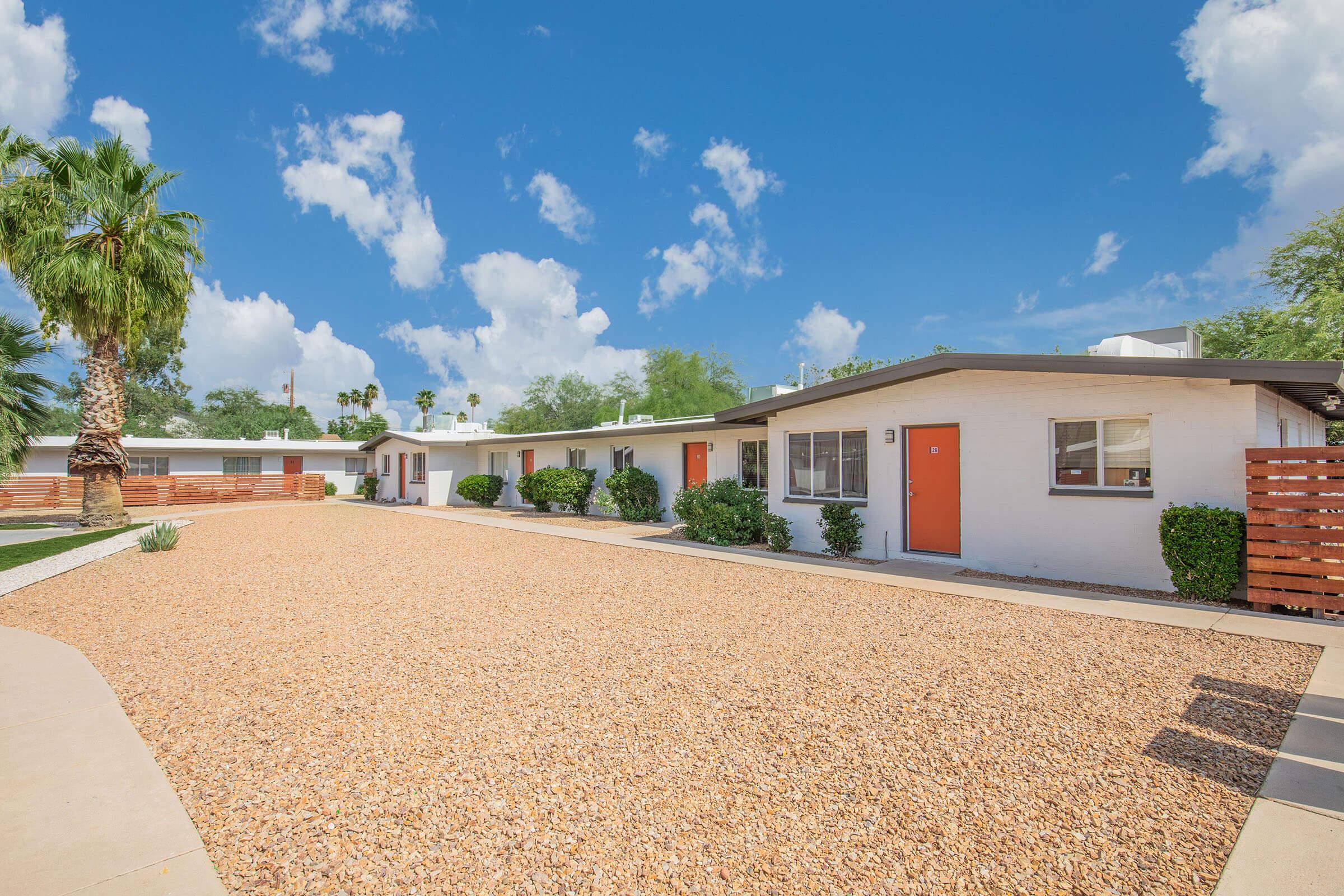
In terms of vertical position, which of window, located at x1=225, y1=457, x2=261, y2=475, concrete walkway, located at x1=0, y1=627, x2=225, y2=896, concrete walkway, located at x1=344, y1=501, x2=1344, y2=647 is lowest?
concrete walkway, located at x1=0, y1=627, x2=225, y2=896

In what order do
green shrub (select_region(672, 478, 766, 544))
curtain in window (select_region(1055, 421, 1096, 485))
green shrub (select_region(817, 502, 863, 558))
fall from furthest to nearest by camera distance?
green shrub (select_region(672, 478, 766, 544))
green shrub (select_region(817, 502, 863, 558))
curtain in window (select_region(1055, 421, 1096, 485))

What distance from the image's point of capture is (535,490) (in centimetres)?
2188

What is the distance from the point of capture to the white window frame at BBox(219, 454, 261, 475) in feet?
103

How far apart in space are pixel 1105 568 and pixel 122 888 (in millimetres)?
10185

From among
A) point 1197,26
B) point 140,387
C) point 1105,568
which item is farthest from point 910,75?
point 140,387

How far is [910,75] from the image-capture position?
802 inches

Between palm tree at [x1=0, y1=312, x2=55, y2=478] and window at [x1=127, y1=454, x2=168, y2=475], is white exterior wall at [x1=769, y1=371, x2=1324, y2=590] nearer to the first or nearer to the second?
palm tree at [x1=0, y1=312, x2=55, y2=478]

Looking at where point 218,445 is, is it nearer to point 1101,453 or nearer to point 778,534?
point 778,534

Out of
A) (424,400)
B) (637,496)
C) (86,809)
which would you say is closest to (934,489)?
(637,496)

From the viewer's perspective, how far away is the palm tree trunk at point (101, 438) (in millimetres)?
16109

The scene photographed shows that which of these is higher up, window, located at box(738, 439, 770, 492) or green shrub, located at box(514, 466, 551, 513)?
window, located at box(738, 439, 770, 492)

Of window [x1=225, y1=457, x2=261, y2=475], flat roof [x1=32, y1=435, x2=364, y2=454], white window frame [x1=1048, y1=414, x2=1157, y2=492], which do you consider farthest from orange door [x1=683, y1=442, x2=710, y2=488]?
window [x1=225, y1=457, x2=261, y2=475]

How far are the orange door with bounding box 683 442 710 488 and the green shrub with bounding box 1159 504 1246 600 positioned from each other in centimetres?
1096

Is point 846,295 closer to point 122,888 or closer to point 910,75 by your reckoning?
point 910,75
